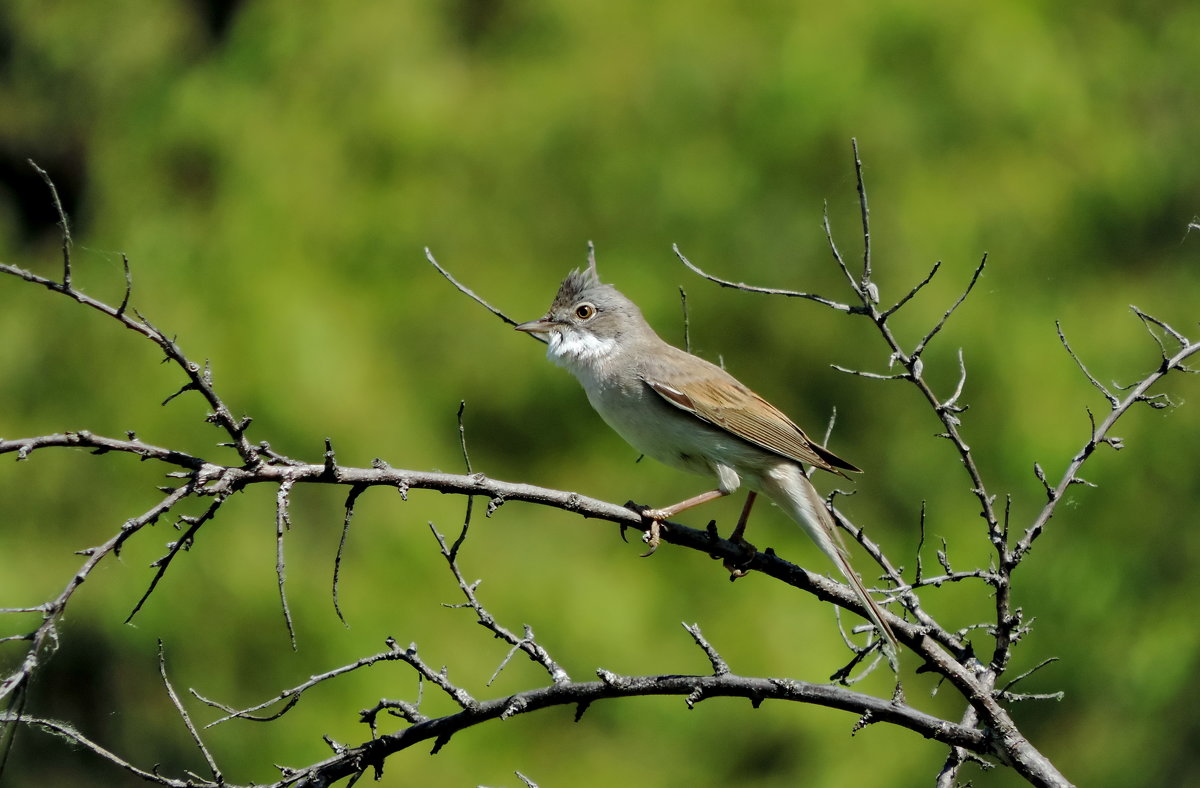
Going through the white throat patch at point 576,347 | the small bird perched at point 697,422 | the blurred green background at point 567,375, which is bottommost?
the small bird perched at point 697,422

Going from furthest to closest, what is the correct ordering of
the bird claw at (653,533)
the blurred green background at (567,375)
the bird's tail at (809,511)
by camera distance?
the blurred green background at (567,375)
the bird's tail at (809,511)
the bird claw at (653,533)

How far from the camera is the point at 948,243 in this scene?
912 cm

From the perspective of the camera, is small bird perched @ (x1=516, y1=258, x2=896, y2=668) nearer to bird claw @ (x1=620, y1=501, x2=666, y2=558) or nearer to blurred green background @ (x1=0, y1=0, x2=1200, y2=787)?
bird claw @ (x1=620, y1=501, x2=666, y2=558)

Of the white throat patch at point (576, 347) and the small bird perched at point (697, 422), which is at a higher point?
the white throat patch at point (576, 347)

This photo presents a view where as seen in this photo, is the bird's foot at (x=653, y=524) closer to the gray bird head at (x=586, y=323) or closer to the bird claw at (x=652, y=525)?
the bird claw at (x=652, y=525)

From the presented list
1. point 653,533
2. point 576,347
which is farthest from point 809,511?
point 576,347

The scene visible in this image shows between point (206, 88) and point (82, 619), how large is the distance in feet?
13.2

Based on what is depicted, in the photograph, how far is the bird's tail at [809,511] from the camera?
4.05 m

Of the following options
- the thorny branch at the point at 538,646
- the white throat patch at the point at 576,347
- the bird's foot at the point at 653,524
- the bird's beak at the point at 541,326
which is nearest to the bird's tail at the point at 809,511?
the thorny branch at the point at 538,646

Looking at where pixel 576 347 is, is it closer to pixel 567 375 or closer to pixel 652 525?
pixel 652 525

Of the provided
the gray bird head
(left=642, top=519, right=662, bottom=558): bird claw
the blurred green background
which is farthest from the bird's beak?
the blurred green background

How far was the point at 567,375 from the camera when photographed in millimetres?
8945

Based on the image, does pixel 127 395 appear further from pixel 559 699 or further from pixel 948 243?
pixel 559 699

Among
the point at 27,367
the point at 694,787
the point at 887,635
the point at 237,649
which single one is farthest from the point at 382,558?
the point at 887,635
